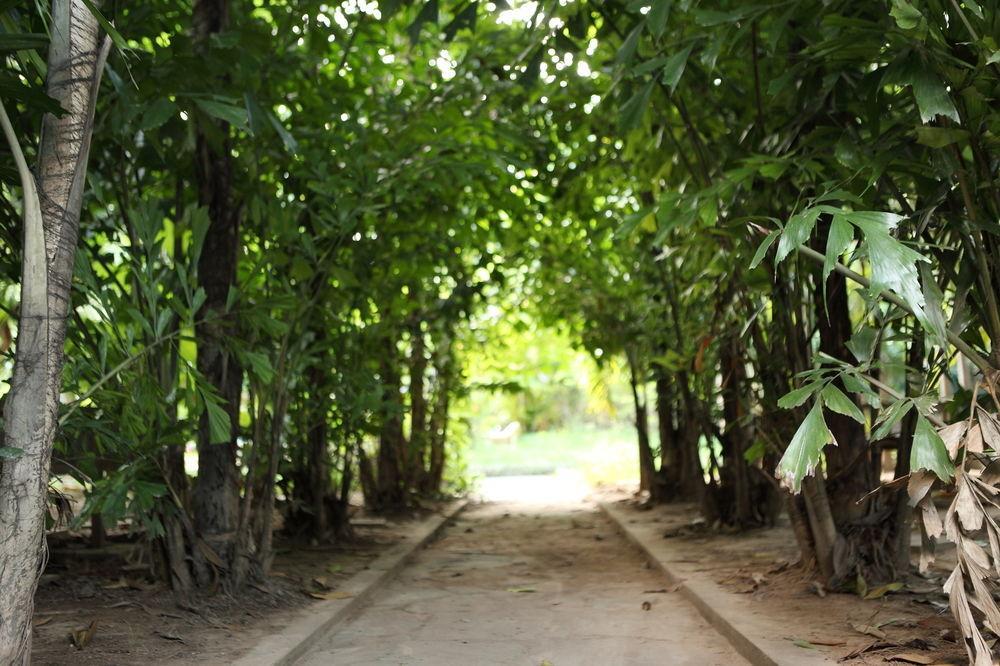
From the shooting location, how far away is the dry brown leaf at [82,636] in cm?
476

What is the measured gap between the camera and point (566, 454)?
3247 cm

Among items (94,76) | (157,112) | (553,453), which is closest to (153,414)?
(157,112)

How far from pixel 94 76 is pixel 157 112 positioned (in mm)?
749

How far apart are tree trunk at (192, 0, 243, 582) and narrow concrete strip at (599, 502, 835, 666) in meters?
3.17

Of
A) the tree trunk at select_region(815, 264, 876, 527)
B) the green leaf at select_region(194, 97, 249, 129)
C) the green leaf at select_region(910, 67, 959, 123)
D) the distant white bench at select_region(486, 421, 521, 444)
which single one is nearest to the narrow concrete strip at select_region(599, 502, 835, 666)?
the tree trunk at select_region(815, 264, 876, 527)

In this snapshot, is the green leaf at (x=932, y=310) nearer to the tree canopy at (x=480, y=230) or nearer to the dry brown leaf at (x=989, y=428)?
the tree canopy at (x=480, y=230)

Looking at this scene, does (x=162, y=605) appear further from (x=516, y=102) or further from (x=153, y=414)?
(x=516, y=102)

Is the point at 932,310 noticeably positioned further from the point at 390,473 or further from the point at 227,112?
the point at 390,473

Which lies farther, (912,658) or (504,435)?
(504,435)

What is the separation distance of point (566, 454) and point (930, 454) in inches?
1147

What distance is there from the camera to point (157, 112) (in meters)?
4.53

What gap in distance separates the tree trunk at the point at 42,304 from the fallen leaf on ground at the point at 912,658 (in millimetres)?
3690

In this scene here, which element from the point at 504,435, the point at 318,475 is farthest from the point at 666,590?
the point at 504,435

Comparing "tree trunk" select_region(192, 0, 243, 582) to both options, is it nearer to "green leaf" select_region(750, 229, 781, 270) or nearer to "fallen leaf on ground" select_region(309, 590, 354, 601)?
"fallen leaf on ground" select_region(309, 590, 354, 601)
